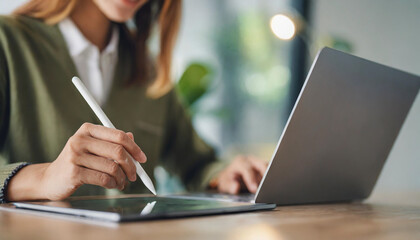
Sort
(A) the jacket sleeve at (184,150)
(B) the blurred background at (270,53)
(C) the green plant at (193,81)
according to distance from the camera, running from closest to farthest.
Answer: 1. (A) the jacket sleeve at (184,150)
2. (C) the green plant at (193,81)
3. (B) the blurred background at (270,53)

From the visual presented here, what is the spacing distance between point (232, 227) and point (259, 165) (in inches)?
Answer: 20.9

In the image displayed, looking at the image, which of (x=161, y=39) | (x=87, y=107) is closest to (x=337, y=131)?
(x=87, y=107)

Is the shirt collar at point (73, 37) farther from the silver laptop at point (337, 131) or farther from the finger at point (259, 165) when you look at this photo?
the silver laptop at point (337, 131)

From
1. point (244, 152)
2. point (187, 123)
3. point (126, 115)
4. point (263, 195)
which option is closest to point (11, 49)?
point (126, 115)

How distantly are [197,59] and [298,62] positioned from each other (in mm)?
869

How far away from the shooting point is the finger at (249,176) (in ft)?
3.21

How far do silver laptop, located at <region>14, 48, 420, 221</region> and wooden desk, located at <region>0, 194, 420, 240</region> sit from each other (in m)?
0.03

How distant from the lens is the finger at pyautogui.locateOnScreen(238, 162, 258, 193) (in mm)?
979

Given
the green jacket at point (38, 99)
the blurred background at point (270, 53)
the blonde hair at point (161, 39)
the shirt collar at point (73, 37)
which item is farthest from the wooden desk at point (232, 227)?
the blurred background at point (270, 53)

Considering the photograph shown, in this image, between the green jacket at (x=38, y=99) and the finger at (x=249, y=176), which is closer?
the finger at (x=249, y=176)

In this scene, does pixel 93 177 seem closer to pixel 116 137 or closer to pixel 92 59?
pixel 116 137

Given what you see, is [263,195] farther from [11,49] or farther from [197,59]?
[197,59]

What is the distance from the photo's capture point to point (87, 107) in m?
1.12

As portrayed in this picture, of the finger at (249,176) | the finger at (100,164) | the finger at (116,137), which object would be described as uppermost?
the finger at (116,137)
